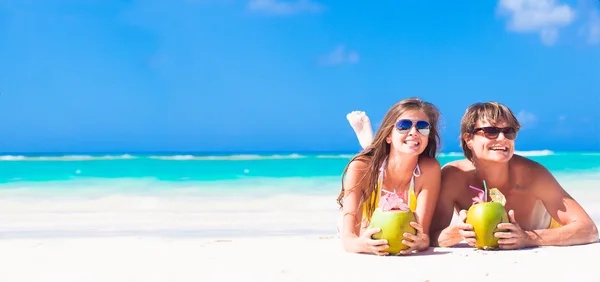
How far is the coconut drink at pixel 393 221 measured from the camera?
401 centimetres

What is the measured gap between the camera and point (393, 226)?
4.03 metres

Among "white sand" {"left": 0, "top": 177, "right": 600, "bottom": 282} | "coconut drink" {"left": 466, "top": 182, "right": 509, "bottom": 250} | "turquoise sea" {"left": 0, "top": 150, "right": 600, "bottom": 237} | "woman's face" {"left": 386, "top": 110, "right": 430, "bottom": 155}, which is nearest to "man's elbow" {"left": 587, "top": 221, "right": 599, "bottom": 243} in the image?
"white sand" {"left": 0, "top": 177, "right": 600, "bottom": 282}

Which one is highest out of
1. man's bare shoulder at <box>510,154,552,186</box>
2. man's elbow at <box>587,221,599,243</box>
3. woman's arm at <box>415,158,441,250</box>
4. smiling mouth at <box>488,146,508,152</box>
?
smiling mouth at <box>488,146,508,152</box>

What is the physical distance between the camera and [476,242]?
4.25m

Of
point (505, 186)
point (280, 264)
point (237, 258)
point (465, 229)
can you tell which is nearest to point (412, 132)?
point (465, 229)

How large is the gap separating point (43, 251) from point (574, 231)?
13.6 feet

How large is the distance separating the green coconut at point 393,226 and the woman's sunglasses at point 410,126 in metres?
0.62

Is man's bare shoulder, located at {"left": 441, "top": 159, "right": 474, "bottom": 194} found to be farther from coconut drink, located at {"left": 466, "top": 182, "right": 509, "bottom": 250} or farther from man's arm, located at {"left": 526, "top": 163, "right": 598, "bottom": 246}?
man's arm, located at {"left": 526, "top": 163, "right": 598, "bottom": 246}

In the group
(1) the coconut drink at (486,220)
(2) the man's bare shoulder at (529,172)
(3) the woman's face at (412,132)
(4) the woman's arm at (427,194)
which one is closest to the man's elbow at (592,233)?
(2) the man's bare shoulder at (529,172)

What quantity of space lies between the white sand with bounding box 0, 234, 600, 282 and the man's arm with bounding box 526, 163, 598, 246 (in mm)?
80

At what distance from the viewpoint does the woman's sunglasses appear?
14.3 ft

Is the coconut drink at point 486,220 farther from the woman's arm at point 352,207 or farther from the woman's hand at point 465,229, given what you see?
the woman's arm at point 352,207

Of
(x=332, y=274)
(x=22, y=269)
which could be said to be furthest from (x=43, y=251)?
(x=332, y=274)

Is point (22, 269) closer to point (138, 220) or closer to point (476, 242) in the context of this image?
point (476, 242)
